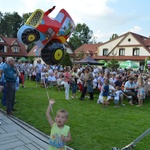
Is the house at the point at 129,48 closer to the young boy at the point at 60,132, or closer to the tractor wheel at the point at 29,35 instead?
the tractor wheel at the point at 29,35

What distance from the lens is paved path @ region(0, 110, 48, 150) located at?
421cm

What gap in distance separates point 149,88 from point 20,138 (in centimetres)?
799

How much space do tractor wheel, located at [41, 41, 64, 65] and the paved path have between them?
70.8 inches

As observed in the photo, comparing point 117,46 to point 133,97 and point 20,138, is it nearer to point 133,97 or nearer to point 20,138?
point 133,97

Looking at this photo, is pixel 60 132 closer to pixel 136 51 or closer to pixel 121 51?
pixel 136 51

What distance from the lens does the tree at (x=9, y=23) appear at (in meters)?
59.2

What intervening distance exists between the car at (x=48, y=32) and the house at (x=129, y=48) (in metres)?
29.1

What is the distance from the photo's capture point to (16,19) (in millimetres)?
61250

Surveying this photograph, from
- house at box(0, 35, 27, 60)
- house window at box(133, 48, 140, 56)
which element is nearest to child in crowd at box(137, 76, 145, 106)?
house window at box(133, 48, 140, 56)

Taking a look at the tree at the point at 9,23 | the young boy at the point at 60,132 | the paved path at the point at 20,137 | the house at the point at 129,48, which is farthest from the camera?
the tree at the point at 9,23

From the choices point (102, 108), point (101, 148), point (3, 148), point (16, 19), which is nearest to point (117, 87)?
point (102, 108)

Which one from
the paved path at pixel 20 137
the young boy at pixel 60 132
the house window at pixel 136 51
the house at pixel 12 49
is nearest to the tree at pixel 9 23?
the house at pixel 12 49

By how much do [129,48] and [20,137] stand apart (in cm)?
3246

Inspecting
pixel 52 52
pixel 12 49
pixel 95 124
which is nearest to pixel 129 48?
pixel 12 49
